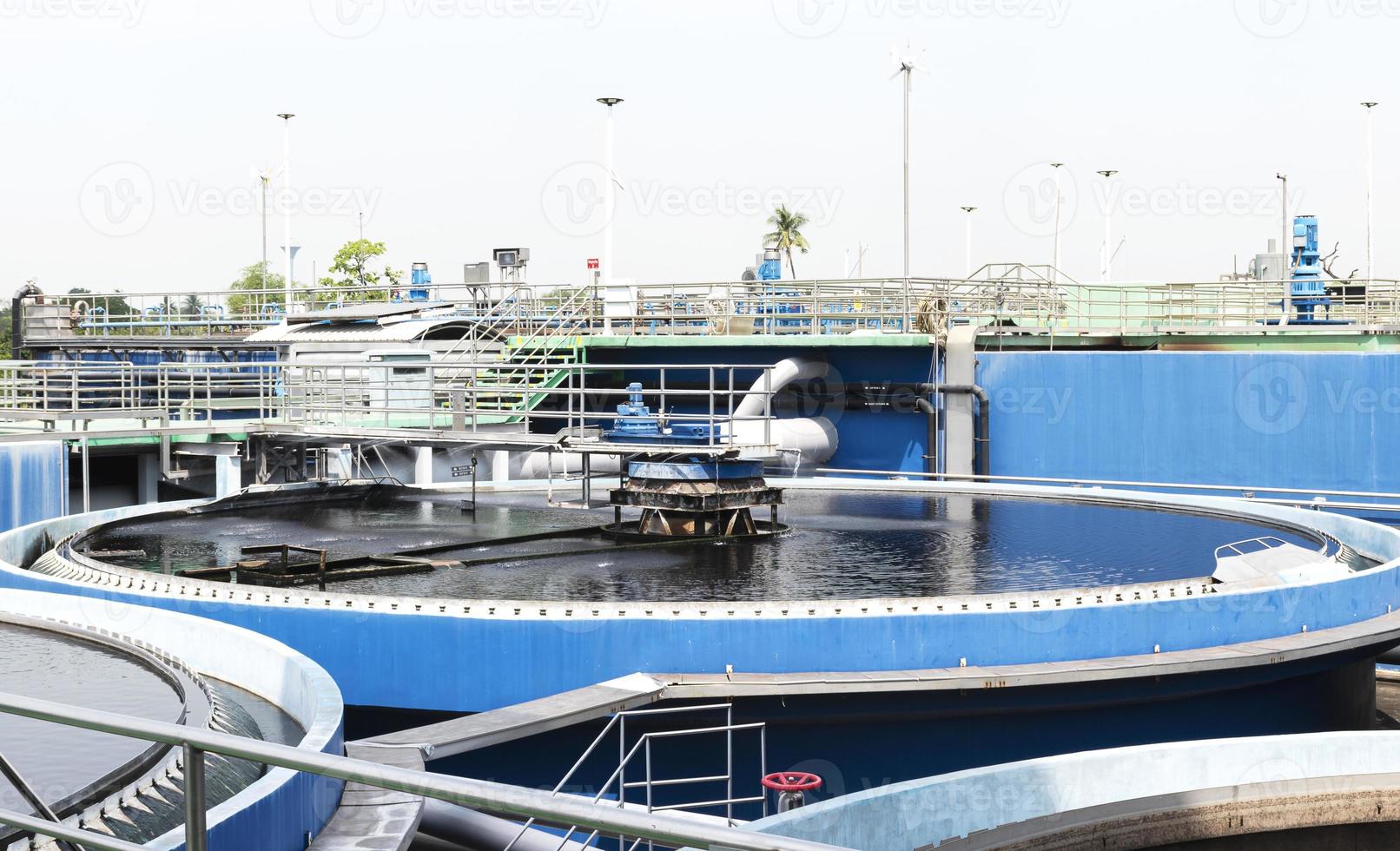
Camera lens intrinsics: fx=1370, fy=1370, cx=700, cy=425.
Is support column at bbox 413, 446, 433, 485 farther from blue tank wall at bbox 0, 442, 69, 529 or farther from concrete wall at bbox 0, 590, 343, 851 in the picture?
concrete wall at bbox 0, 590, 343, 851

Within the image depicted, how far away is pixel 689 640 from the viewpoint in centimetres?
923

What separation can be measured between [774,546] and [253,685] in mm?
6630

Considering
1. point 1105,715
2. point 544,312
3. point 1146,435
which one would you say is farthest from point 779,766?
point 544,312

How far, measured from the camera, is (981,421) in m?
21.8

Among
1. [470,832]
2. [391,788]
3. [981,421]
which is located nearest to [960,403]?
[981,421]

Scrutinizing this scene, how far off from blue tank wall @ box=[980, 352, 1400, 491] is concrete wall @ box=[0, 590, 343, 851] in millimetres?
15914

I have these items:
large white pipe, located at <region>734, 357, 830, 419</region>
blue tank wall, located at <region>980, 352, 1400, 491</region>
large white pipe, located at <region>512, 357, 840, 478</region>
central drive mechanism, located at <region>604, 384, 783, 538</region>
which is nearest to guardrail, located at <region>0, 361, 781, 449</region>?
large white pipe, located at <region>734, 357, 830, 419</region>

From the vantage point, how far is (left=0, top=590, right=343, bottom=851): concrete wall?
4633 mm

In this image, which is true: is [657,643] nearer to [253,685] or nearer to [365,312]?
[253,685]

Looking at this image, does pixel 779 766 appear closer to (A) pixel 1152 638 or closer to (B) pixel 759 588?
(B) pixel 759 588

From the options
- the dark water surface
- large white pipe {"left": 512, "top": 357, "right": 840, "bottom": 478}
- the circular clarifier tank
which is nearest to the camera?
the circular clarifier tank

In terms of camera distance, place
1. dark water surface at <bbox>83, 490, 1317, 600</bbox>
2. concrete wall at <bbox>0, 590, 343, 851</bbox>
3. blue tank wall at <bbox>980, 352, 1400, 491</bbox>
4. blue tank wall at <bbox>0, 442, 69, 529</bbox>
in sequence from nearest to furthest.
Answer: concrete wall at <bbox>0, 590, 343, 851</bbox> < dark water surface at <bbox>83, 490, 1317, 600</bbox> < blue tank wall at <bbox>0, 442, 69, 529</bbox> < blue tank wall at <bbox>980, 352, 1400, 491</bbox>

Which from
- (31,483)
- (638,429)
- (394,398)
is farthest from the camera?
(394,398)

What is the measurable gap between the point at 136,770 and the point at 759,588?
613 centimetres
